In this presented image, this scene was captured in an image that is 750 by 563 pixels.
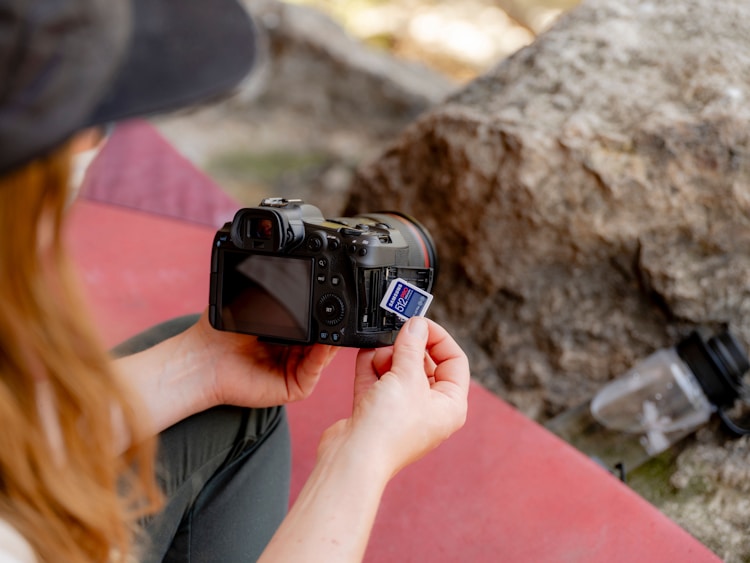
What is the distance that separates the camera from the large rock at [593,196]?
115cm

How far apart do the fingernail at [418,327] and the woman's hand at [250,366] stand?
143 mm

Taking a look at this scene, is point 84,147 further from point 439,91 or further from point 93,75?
point 439,91

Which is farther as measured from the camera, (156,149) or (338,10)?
(338,10)

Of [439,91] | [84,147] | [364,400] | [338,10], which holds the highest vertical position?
[84,147]

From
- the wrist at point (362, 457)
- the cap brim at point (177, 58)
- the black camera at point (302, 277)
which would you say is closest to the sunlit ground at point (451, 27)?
the black camera at point (302, 277)

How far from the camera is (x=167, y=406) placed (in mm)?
786

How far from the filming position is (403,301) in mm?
763

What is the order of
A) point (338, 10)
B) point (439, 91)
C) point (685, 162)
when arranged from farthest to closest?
point (338, 10) → point (439, 91) → point (685, 162)

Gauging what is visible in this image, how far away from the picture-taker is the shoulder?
1.54 ft

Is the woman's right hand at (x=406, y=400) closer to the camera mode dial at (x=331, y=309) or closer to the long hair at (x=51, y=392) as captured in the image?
the camera mode dial at (x=331, y=309)

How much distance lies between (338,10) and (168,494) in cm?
347

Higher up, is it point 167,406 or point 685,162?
point 685,162

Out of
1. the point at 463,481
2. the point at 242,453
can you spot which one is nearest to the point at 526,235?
the point at 463,481

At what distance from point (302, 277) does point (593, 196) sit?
0.60m
